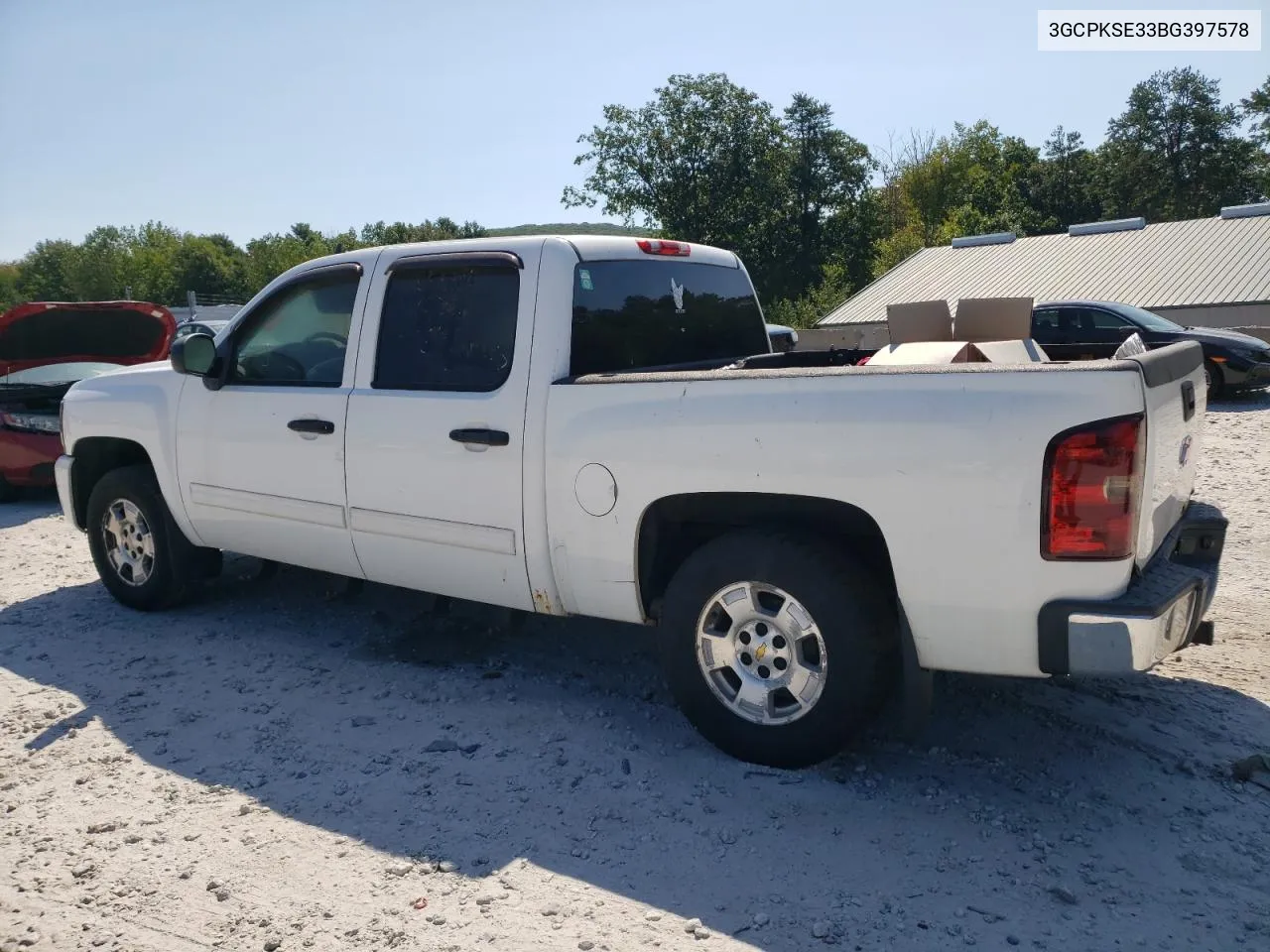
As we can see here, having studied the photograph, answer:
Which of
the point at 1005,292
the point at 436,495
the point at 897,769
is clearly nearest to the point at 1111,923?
the point at 897,769

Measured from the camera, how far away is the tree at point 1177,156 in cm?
6047

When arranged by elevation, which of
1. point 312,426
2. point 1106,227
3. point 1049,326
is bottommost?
point 312,426

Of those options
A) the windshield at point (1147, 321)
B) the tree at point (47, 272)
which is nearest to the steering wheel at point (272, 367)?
the windshield at point (1147, 321)

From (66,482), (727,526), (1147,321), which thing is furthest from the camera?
(1147,321)

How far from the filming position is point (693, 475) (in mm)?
3557

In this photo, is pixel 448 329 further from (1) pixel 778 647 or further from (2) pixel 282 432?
(1) pixel 778 647

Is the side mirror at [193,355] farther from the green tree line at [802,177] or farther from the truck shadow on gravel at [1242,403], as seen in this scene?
the green tree line at [802,177]

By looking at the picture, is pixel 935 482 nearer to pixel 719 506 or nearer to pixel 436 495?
pixel 719 506

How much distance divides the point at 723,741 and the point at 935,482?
4.29ft

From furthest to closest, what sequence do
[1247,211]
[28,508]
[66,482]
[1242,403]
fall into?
[1247,211] < [1242,403] < [28,508] < [66,482]

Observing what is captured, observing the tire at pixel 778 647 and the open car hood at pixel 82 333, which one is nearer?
the tire at pixel 778 647

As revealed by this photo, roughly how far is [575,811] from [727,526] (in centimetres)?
121

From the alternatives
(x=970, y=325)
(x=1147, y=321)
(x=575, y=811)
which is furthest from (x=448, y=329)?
(x=1147, y=321)

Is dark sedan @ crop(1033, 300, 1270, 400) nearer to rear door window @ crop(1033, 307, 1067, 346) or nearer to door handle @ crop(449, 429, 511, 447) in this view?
rear door window @ crop(1033, 307, 1067, 346)
